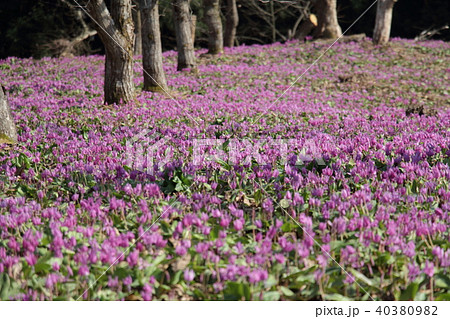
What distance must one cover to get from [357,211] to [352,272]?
93 centimetres

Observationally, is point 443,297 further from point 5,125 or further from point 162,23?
point 162,23

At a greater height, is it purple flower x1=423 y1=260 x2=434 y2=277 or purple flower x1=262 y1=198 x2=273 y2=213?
purple flower x1=262 y1=198 x2=273 y2=213

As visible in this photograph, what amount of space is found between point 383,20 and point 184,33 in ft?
34.3

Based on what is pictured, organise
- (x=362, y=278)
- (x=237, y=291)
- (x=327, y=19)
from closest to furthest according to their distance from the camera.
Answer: (x=237, y=291) → (x=362, y=278) → (x=327, y=19)

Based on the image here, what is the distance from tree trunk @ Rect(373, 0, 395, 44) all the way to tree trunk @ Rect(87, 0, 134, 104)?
14688 mm

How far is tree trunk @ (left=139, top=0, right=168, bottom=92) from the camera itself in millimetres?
13688

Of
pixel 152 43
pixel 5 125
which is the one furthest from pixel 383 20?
pixel 5 125

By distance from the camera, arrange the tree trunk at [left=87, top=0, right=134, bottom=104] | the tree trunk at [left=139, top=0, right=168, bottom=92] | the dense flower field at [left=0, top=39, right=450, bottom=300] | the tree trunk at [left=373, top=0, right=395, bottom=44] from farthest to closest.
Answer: the tree trunk at [left=373, top=0, right=395, bottom=44] < the tree trunk at [left=139, top=0, right=168, bottom=92] < the tree trunk at [left=87, top=0, right=134, bottom=104] < the dense flower field at [left=0, top=39, right=450, bottom=300]

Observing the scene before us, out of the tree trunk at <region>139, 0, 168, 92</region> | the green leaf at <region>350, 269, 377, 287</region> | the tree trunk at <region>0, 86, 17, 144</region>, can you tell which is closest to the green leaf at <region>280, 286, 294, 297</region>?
the green leaf at <region>350, 269, 377, 287</region>

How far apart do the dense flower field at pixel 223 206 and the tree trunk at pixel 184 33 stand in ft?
23.9

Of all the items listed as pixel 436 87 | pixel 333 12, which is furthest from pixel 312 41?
pixel 436 87

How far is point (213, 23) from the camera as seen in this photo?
73.5 ft

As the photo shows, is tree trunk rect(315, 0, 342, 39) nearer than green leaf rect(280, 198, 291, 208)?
No

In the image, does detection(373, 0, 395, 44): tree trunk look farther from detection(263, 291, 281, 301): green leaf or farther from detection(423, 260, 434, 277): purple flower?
detection(263, 291, 281, 301): green leaf
